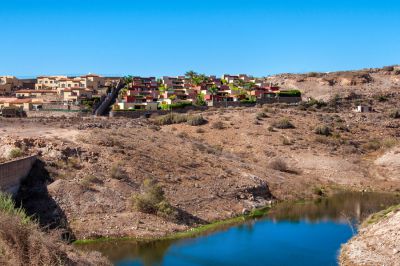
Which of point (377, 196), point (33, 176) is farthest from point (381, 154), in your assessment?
point (33, 176)

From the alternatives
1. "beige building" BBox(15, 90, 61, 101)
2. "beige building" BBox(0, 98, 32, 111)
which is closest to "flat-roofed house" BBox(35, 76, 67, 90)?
"beige building" BBox(15, 90, 61, 101)

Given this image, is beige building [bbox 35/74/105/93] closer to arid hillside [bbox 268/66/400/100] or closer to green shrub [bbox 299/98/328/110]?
green shrub [bbox 299/98/328/110]

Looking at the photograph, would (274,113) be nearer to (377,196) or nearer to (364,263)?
(377,196)

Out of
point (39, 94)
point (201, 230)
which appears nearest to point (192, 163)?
point (201, 230)

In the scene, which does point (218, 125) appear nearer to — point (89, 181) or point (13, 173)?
point (89, 181)

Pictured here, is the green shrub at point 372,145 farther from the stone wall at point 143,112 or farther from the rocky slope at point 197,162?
the stone wall at point 143,112

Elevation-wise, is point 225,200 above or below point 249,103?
below
